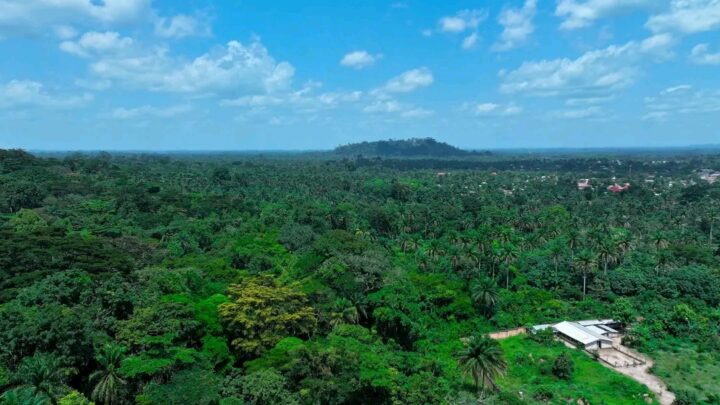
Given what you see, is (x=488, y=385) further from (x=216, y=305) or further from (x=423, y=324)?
(x=216, y=305)

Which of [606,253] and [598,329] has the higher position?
[606,253]

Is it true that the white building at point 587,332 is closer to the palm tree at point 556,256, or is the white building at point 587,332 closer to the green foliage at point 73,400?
the palm tree at point 556,256

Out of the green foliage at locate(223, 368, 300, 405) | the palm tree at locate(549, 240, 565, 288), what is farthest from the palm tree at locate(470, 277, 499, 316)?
the green foliage at locate(223, 368, 300, 405)

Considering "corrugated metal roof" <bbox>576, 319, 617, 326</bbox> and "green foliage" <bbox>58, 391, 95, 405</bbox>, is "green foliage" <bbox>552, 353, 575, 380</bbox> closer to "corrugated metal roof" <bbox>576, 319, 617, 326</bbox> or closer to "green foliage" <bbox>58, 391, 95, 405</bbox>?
"corrugated metal roof" <bbox>576, 319, 617, 326</bbox>

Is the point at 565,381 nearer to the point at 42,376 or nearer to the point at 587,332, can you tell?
the point at 587,332

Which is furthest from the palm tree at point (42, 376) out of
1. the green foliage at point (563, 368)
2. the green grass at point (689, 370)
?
the green grass at point (689, 370)

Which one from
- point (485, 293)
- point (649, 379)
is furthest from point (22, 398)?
point (649, 379)
